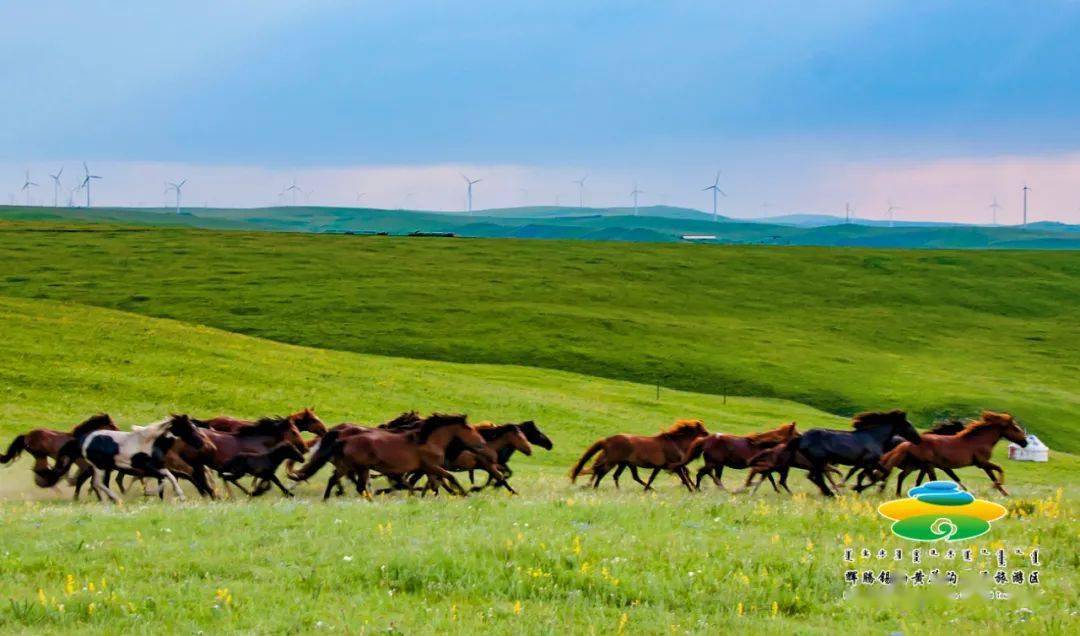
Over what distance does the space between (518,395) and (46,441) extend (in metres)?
27.2

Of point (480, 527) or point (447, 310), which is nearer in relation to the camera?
point (480, 527)

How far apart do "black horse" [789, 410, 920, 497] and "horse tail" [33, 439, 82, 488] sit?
13722 millimetres

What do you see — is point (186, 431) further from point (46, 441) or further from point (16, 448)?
point (16, 448)

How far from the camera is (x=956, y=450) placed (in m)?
22.5

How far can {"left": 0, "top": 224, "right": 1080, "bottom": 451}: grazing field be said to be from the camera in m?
65.1

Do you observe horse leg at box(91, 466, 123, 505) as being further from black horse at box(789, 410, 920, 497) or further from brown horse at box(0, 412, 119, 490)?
black horse at box(789, 410, 920, 497)

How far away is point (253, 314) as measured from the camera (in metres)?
76.4

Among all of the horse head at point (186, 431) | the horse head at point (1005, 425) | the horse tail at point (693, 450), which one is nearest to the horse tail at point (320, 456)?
the horse head at point (186, 431)

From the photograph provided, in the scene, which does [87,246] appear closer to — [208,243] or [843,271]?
[208,243]

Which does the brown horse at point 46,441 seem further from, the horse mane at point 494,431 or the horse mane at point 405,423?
the horse mane at point 494,431

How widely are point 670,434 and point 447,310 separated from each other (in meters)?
57.0

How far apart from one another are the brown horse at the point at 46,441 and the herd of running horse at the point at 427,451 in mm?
24

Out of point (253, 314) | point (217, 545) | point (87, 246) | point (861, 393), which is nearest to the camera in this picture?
point (217, 545)

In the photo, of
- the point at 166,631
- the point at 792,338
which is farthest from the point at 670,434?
the point at 792,338
